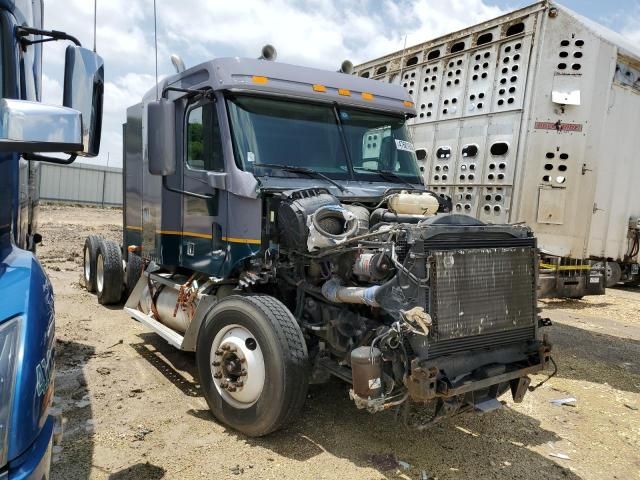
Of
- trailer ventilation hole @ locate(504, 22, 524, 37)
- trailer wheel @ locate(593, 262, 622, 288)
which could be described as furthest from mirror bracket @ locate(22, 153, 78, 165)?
trailer wheel @ locate(593, 262, 622, 288)

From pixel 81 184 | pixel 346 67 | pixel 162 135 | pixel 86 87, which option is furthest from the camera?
pixel 81 184

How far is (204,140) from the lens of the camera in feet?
15.2

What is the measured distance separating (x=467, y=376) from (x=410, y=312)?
699mm

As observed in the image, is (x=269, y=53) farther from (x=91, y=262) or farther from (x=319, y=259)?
(x=91, y=262)

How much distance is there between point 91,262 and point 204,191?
172 inches

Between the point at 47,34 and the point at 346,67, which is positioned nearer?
the point at 47,34

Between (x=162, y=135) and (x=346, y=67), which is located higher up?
(x=346, y=67)

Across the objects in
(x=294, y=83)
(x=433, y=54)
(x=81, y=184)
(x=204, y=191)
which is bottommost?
(x=81, y=184)

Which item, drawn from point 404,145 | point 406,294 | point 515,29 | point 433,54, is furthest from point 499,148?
point 406,294

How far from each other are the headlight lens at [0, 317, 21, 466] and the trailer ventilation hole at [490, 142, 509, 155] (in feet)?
22.6

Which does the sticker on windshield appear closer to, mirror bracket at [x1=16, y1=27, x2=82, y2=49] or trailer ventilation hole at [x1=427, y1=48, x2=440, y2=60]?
mirror bracket at [x1=16, y1=27, x2=82, y2=49]

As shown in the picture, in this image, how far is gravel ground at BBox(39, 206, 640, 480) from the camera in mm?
3416

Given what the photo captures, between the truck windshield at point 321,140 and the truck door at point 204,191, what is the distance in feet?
0.93

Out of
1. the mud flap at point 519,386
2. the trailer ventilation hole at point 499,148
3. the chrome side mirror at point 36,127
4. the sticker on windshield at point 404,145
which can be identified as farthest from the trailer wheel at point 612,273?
the chrome side mirror at point 36,127
